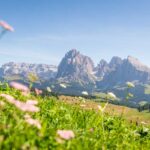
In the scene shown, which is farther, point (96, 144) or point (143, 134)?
point (143, 134)

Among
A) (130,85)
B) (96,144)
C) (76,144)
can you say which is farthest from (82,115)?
(76,144)

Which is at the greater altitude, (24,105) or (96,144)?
(24,105)

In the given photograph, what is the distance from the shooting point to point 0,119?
6.65 metres

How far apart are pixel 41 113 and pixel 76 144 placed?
15.0 feet

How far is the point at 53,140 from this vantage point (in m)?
5.44

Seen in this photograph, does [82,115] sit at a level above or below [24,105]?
below

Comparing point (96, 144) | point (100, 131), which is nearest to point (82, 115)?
point (100, 131)

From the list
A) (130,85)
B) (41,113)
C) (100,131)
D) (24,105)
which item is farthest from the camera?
(130,85)

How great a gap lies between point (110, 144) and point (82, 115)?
14.0 feet

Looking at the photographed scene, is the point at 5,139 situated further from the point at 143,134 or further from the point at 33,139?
the point at 143,134

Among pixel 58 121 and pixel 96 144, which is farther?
pixel 58 121

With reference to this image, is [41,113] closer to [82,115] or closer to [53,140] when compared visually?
[82,115]

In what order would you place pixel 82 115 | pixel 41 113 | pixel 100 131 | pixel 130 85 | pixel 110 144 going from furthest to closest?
pixel 82 115
pixel 130 85
pixel 41 113
pixel 100 131
pixel 110 144

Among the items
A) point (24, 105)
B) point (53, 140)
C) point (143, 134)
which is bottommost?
point (143, 134)
